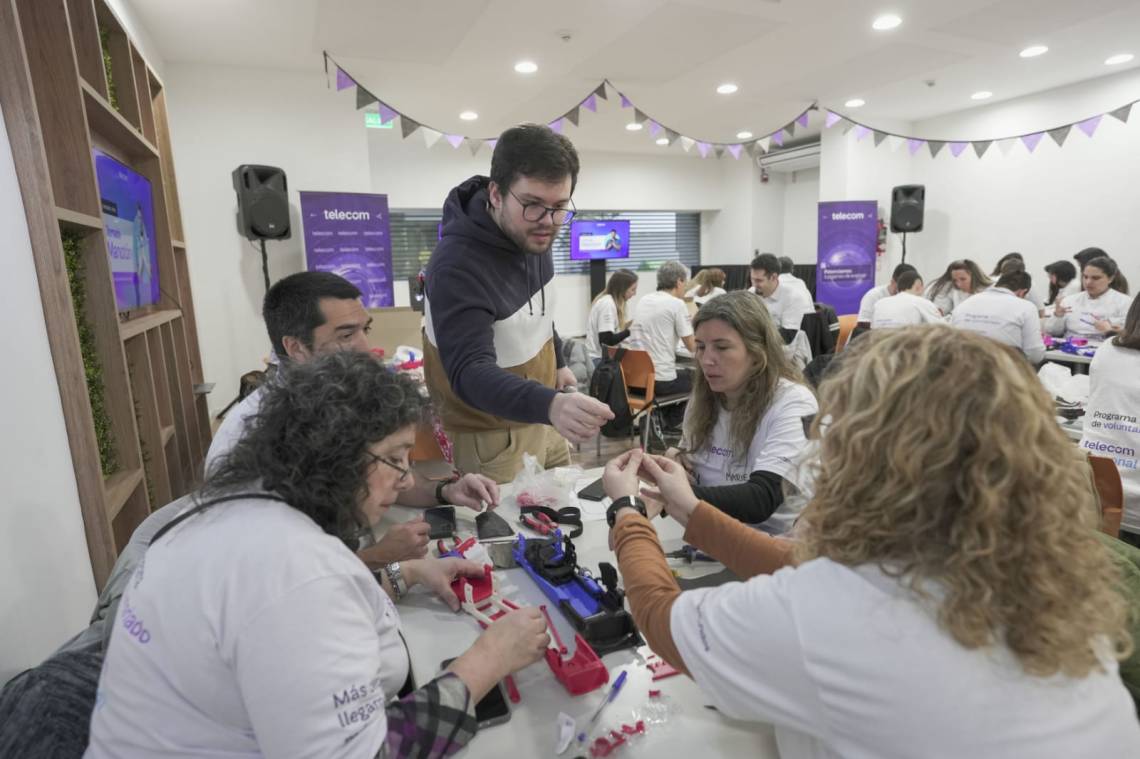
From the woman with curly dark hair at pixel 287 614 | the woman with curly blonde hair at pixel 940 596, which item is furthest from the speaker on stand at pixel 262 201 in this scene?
the woman with curly blonde hair at pixel 940 596

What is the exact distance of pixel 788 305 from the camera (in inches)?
241

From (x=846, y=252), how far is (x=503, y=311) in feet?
25.4

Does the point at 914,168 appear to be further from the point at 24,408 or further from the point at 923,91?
the point at 24,408

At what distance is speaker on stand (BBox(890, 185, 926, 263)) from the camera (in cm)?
829

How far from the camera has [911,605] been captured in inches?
29.0

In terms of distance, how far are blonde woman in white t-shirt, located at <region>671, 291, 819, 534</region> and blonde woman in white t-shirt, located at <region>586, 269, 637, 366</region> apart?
13.1 ft

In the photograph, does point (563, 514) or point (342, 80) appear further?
point (342, 80)

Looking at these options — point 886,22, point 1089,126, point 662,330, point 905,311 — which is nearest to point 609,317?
point 662,330

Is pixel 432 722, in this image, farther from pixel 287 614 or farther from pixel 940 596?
pixel 940 596

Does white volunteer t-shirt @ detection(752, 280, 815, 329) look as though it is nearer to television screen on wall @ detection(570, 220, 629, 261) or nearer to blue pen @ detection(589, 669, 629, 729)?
television screen on wall @ detection(570, 220, 629, 261)

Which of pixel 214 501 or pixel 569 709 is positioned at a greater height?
pixel 214 501

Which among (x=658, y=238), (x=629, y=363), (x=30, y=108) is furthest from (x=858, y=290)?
(x=30, y=108)

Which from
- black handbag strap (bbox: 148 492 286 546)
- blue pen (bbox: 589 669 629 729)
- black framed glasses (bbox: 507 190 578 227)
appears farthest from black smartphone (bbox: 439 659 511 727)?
black framed glasses (bbox: 507 190 578 227)

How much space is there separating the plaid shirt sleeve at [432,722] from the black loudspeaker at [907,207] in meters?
9.06
